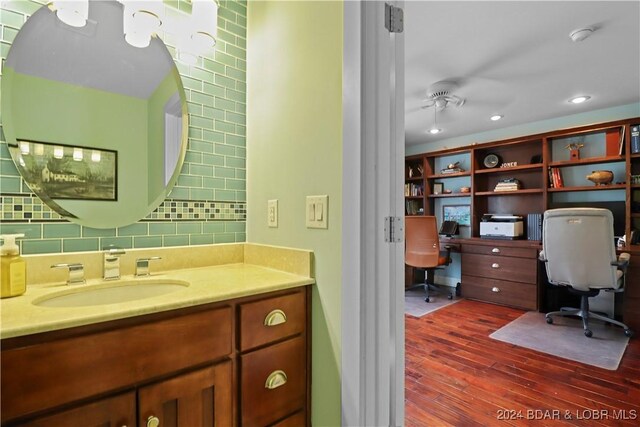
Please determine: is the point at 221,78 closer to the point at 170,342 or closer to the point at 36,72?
the point at 36,72

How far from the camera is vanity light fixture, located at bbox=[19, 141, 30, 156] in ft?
3.47

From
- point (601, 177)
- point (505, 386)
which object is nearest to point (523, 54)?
point (601, 177)

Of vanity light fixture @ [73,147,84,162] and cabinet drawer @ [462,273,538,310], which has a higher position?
vanity light fixture @ [73,147,84,162]

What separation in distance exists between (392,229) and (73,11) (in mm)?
1416

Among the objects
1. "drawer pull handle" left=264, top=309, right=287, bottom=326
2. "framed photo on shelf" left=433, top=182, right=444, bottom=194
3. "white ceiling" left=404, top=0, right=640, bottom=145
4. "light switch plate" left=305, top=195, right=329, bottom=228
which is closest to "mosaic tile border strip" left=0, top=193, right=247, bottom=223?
"light switch plate" left=305, top=195, right=329, bottom=228

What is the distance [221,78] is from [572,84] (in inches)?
117

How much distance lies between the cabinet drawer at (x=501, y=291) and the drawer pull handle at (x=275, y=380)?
3.31 metres

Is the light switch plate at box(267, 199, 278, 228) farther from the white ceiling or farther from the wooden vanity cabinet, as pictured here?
the white ceiling

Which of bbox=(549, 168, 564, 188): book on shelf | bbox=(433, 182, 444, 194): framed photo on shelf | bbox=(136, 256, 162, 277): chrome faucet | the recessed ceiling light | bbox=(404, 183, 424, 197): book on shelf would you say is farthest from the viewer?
bbox=(404, 183, 424, 197): book on shelf

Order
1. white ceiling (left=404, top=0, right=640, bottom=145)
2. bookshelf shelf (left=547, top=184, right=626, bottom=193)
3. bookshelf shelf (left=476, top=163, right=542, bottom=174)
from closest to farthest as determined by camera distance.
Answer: white ceiling (left=404, top=0, right=640, bottom=145) → bookshelf shelf (left=547, top=184, right=626, bottom=193) → bookshelf shelf (left=476, top=163, right=542, bottom=174)

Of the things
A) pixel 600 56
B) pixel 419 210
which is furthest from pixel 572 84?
pixel 419 210

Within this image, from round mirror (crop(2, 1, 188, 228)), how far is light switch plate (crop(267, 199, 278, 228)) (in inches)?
17.2

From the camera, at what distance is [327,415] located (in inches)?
44.6

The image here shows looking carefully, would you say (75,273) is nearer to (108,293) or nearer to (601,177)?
(108,293)
